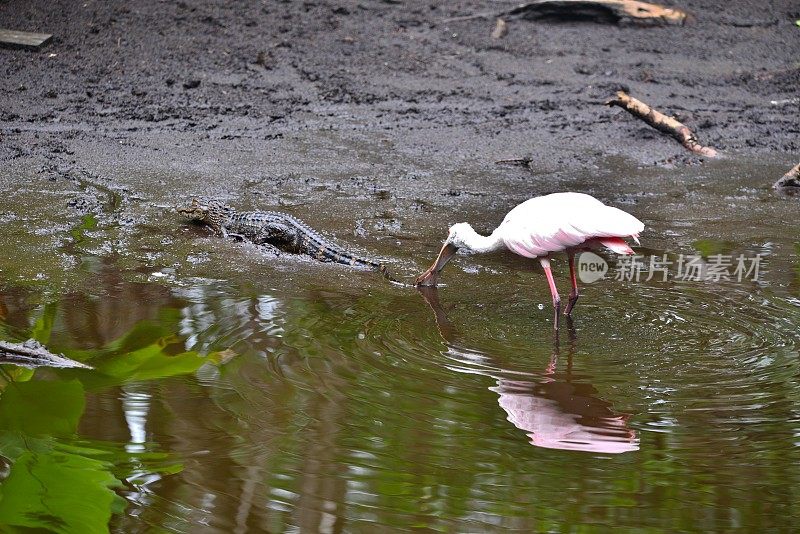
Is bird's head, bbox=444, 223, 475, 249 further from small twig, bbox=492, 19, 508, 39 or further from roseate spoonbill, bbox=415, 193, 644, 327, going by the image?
small twig, bbox=492, 19, 508, 39

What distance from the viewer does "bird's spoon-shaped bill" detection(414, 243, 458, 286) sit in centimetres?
526

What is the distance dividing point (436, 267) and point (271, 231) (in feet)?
4.08

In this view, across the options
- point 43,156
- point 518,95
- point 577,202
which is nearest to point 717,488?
point 577,202

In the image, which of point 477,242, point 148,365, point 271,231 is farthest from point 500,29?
point 148,365

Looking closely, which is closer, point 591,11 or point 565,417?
point 565,417

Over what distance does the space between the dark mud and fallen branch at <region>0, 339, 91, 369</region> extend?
2.23 m

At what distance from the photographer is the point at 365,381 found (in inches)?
153

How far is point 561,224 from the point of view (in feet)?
14.9

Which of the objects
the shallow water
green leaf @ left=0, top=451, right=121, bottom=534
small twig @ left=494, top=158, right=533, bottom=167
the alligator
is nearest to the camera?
green leaf @ left=0, top=451, right=121, bottom=534

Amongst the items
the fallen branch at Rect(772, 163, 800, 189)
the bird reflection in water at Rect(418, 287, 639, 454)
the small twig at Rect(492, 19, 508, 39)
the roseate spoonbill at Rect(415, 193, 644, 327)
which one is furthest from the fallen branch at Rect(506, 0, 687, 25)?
the bird reflection in water at Rect(418, 287, 639, 454)

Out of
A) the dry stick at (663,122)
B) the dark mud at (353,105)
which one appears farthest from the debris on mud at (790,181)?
the dry stick at (663,122)

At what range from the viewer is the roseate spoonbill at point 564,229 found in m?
4.41

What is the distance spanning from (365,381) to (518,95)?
628 cm

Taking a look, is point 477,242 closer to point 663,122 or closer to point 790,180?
point 790,180
